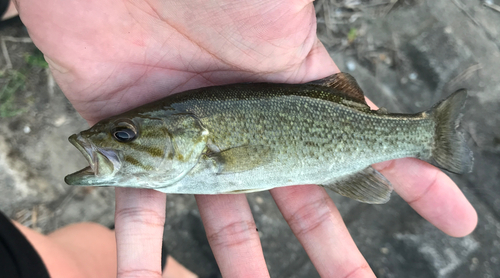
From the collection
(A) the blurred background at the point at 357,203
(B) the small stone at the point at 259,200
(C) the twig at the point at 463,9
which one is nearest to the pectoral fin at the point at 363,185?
Answer: (A) the blurred background at the point at 357,203

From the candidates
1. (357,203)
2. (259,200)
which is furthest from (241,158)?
(357,203)

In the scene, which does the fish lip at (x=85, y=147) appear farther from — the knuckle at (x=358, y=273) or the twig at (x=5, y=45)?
the twig at (x=5, y=45)

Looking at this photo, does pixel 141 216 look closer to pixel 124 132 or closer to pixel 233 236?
pixel 124 132

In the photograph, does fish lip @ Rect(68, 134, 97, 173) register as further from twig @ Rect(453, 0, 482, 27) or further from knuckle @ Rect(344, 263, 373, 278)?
twig @ Rect(453, 0, 482, 27)

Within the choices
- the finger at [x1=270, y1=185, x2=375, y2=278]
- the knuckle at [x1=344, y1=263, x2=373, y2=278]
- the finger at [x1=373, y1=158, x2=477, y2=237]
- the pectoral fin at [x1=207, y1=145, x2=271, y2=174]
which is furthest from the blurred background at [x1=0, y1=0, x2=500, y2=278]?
the pectoral fin at [x1=207, y1=145, x2=271, y2=174]

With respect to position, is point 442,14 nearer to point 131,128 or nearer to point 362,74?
point 362,74

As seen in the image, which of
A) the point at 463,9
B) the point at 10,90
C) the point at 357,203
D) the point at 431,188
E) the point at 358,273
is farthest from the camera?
the point at 463,9
